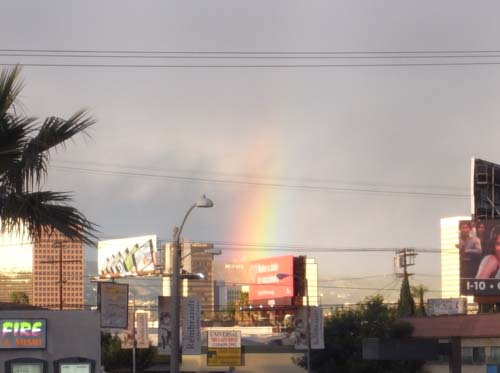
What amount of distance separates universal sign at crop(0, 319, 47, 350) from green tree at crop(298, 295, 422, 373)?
33.2 m

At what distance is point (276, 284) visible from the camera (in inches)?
3836

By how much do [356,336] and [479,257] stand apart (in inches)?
401

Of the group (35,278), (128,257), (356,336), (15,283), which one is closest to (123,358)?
(356,336)

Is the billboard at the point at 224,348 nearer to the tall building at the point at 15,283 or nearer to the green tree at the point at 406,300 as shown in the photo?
the green tree at the point at 406,300

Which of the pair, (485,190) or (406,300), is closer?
(485,190)

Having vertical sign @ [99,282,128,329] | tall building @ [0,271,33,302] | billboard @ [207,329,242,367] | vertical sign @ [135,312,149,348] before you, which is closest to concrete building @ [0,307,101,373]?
vertical sign @ [99,282,128,329]

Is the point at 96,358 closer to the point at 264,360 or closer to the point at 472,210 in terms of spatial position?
the point at 472,210

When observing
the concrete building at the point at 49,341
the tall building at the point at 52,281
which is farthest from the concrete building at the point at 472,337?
the tall building at the point at 52,281

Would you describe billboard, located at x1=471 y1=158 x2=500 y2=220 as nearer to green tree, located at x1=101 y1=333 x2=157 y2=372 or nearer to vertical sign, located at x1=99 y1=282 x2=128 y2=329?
vertical sign, located at x1=99 y1=282 x2=128 y2=329

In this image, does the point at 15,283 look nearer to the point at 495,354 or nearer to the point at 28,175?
the point at 495,354

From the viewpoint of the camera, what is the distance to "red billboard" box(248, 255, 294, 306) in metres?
93.9

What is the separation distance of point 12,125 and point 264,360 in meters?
60.4

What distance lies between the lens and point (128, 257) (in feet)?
352

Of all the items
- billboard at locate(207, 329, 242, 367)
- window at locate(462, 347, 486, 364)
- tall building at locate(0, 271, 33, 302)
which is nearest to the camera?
window at locate(462, 347, 486, 364)
